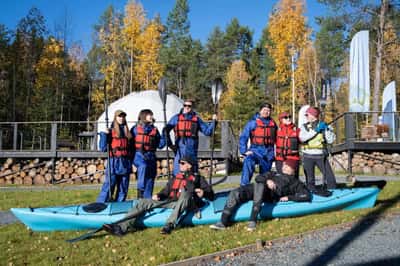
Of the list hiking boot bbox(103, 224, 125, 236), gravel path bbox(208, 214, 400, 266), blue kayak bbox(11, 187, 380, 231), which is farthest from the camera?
blue kayak bbox(11, 187, 380, 231)

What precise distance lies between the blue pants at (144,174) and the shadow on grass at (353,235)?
9.74 ft

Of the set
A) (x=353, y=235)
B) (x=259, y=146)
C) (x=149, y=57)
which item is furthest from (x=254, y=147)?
(x=149, y=57)

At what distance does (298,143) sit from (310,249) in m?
2.19

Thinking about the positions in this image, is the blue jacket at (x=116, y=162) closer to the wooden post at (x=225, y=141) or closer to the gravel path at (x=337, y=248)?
the gravel path at (x=337, y=248)

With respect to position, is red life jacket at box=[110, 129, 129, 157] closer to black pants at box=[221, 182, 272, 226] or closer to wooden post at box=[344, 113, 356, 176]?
black pants at box=[221, 182, 272, 226]

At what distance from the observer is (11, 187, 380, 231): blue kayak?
195 inches

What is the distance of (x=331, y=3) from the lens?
19.5 m

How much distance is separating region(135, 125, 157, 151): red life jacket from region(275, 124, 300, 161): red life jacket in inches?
79.7

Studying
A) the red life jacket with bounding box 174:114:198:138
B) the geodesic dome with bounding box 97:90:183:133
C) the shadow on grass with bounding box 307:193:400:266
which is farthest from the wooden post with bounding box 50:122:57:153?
the shadow on grass with bounding box 307:193:400:266

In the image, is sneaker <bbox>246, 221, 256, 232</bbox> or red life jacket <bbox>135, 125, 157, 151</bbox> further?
red life jacket <bbox>135, 125, 157, 151</bbox>

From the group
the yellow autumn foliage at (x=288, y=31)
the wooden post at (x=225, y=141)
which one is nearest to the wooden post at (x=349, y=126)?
the wooden post at (x=225, y=141)

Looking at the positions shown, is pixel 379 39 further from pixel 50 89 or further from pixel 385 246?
pixel 50 89

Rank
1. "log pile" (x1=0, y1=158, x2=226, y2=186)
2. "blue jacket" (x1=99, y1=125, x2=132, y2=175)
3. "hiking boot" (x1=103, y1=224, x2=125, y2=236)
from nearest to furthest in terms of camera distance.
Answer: "hiking boot" (x1=103, y1=224, x2=125, y2=236), "blue jacket" (x1=99, y1=125, x2=132, y2=175), "log pile" (x1=0, y1=158, x2=226, y2=186)

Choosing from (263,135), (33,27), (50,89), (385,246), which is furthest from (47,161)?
(33,27)
